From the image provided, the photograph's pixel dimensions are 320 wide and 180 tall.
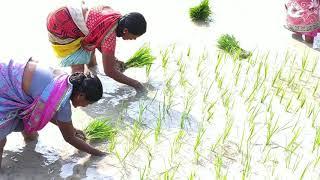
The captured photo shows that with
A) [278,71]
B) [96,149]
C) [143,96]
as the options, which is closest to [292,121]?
[278,71]

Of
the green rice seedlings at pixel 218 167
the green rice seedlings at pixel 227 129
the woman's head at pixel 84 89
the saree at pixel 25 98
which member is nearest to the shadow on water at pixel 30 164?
the saree at pixel 25 98

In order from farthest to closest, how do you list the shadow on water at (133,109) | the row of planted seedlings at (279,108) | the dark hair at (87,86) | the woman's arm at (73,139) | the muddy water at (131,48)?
the shadow on water at (133,109), the row of planted seedlings at (279,108), the muddy water at (131,48), the woman's arm at (73,139), the dark hair at (87,86)

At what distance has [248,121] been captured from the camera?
3.89 m

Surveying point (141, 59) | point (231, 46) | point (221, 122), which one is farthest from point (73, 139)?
point (231, 46)

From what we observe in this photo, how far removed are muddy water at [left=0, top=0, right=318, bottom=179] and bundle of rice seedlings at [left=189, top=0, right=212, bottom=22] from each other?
3.8 inches

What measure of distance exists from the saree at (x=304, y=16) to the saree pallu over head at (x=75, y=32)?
205cm

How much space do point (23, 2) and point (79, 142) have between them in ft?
9.27

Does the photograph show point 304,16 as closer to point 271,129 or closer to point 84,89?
point 271,129

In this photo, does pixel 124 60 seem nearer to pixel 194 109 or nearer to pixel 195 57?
pixel 195 57

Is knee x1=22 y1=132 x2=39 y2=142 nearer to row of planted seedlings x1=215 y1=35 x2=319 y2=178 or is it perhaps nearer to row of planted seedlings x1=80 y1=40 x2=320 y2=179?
row of planted seedlings x1=80 y1=40 x2=320 y2=179

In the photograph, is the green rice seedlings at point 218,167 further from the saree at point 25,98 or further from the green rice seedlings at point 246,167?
the saree at point 25,98

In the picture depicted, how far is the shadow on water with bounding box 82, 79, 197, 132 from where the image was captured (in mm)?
3887

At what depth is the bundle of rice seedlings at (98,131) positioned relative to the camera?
3.57 m

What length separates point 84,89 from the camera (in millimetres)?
3061
